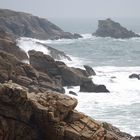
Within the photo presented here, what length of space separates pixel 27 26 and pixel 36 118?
128 metres

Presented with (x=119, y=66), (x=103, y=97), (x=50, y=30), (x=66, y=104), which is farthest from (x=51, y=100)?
(x=50, y=30)

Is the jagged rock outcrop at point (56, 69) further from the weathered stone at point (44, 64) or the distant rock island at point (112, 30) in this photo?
the distant rock island at point (112, 30)

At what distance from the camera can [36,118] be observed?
87.4 feet

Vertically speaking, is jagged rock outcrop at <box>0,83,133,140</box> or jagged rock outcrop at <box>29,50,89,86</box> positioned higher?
jagged rock outcrop at <box>0,83,133,140</box>

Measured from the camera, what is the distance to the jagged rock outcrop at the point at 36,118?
85.6ft

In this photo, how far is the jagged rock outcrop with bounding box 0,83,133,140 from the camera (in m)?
26.1

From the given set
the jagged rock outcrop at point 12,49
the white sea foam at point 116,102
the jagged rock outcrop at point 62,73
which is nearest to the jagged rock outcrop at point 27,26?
the jagged rock outcrop at point 12,49

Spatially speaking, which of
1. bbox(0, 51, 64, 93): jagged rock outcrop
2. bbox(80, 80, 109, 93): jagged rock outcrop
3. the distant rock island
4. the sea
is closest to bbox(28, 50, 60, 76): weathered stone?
bbox(0, 51, 64, 93): jagged rock outcrop

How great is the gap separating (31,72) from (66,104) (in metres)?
25.5

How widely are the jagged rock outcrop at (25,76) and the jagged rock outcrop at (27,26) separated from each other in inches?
3336

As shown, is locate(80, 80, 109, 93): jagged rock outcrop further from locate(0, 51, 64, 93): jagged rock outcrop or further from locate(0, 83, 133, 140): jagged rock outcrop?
locate(0, 83, 133, 140): jagged rock outcrop

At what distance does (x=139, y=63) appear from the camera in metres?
93.2

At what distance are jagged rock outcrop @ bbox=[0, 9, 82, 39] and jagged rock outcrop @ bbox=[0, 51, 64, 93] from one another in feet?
278

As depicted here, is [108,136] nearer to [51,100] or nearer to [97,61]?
[51,100]
